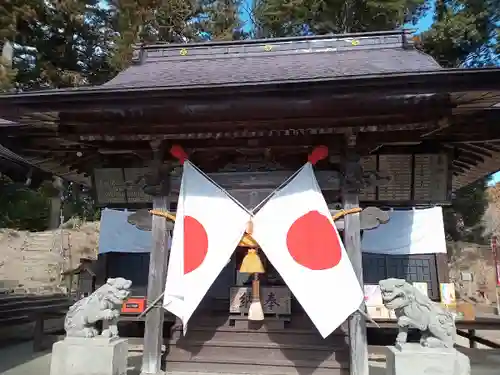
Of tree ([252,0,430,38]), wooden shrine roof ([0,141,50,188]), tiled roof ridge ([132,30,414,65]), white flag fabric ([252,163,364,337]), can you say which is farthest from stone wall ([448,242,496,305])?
wooden shrine roof ([0,141,50,188])

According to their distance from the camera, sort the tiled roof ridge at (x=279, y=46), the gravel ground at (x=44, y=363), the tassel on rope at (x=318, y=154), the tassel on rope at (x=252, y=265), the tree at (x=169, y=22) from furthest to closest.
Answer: the tree at (x=169, y=22) < the tiled roof ridge at (x=279, y=46) < the gravel ground at (x=44, y=363) < the tassel on rope at (x=318, y=154) < the tassel on rope at (x=252, y=265)

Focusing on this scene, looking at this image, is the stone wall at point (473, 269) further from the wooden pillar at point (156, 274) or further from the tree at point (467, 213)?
the wooden pillar at point (156, 274)

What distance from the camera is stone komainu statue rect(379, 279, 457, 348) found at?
174 inches

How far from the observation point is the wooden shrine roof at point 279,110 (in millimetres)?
4418

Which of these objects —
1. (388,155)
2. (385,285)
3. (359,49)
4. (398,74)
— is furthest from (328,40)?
(385,285)

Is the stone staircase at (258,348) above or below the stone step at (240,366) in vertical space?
above

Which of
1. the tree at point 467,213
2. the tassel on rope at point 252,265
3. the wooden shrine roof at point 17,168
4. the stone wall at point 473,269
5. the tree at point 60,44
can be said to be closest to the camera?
the tassel on rope at point 252,265

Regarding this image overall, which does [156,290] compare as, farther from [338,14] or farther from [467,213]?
[467,213]

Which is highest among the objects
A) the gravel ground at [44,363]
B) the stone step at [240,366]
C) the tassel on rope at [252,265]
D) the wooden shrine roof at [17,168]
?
the wooden shrine roof at [17,168]

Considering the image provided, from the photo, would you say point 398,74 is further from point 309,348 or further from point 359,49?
point 309,348

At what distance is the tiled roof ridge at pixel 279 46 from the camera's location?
704cm

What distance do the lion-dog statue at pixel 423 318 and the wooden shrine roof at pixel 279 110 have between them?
182cm

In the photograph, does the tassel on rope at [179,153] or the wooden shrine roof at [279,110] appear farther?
the tassel on rope at [179,153]

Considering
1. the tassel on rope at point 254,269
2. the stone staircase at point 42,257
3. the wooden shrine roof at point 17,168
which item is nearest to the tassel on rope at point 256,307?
the tassel on rope at point 254,269
